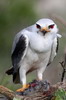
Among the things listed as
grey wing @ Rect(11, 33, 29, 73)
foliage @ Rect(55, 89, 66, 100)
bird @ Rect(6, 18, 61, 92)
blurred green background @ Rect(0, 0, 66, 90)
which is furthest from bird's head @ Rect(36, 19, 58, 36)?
blurred green background @ Rect(0, 0, 66, 90)

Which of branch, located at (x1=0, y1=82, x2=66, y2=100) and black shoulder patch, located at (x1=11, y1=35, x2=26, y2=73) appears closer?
branch, located at (x1=0, y1=82, x2=66, y2=100)

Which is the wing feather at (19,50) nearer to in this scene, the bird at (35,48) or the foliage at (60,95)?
the bird at (35,48)

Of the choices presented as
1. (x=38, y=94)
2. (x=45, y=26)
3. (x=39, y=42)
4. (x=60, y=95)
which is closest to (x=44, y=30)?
(x=45, y=26)

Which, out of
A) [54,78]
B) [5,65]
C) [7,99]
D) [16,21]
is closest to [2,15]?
[16,21]

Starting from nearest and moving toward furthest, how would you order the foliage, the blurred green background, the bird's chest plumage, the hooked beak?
1. the foliage
2. the hooked beak
3. the bird's chest plumage
4. the blurred green background

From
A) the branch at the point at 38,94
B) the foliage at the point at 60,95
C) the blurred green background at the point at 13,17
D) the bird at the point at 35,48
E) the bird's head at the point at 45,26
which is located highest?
the blurred green background at the point at 13,17

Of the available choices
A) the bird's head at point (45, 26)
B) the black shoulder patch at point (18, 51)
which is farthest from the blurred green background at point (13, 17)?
the bird's head at point (45, 26)

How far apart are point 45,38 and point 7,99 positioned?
3.92 ft

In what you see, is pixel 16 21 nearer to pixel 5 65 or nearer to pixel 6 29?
pixel 6 29

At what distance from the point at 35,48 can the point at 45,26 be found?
369 mm

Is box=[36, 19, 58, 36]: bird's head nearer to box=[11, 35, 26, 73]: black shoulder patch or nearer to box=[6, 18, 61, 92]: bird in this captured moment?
box=[6, 18, 61, 92]: bird

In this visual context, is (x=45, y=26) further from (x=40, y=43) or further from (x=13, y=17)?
(x=13, y=17)

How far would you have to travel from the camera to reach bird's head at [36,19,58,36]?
8914 mm

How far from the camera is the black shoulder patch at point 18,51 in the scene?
9.15 metres
